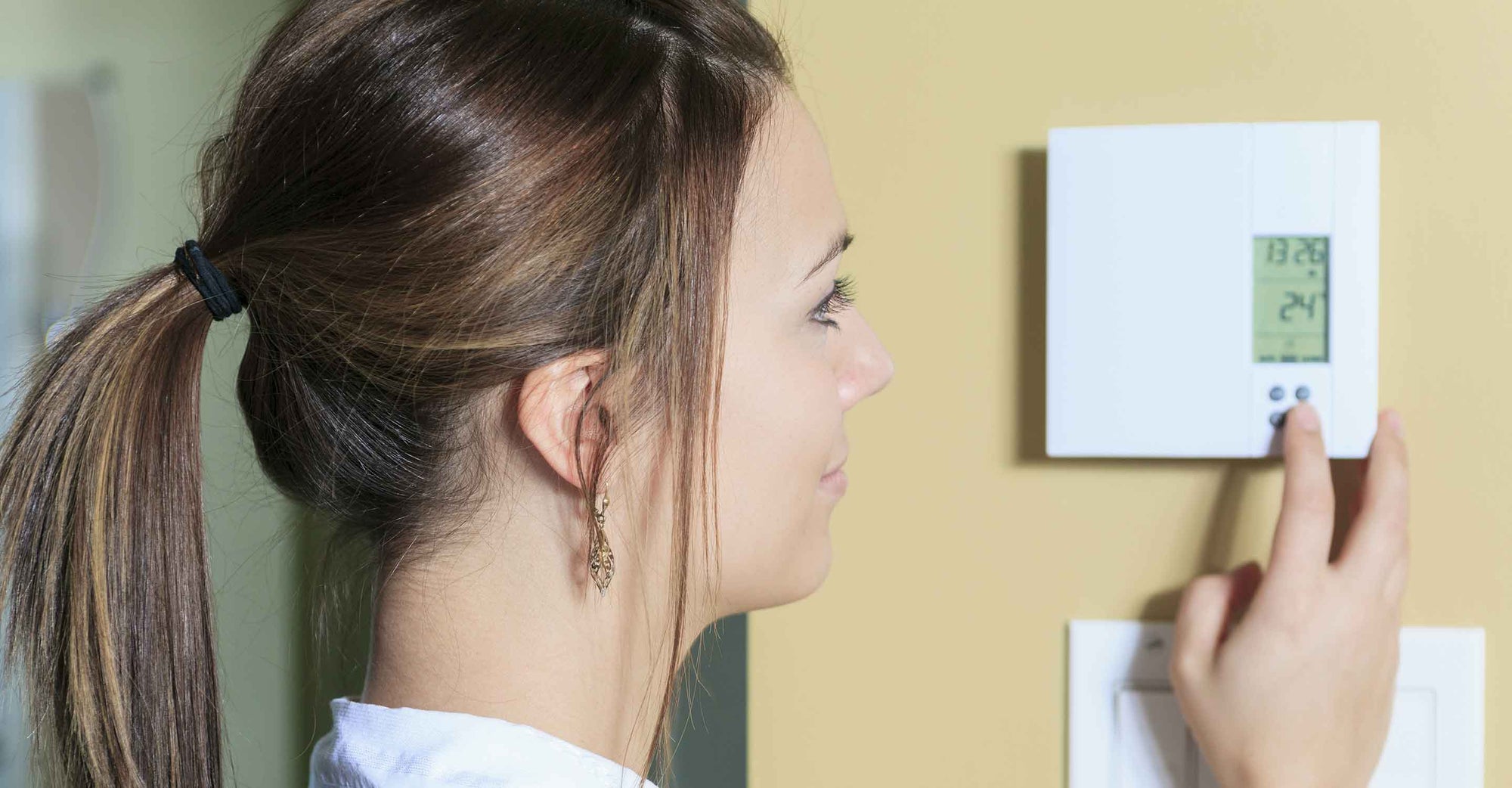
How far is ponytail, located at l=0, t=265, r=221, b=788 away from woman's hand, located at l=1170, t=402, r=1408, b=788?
1.73 ft

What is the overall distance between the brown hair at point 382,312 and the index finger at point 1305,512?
0.32 m

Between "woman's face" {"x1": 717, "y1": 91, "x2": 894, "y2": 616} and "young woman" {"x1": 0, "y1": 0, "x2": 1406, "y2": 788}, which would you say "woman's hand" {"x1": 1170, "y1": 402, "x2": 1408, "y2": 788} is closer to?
"young woman" {"x1": 0, "y1": 0, "x2": 1406, "y2": 788}

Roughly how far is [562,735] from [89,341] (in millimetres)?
300

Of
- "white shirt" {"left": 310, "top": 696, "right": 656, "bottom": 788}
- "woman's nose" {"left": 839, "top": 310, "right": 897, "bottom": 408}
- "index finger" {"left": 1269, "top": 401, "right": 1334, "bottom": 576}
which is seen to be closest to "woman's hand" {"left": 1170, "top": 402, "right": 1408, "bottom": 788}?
"index finger" {"left": 1269, "top": 401, "right": 1334, "bottom": 576}

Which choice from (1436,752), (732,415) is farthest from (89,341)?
(1436,752)

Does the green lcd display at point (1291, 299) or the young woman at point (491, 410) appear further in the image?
the green lcd display at point (1291, 299)

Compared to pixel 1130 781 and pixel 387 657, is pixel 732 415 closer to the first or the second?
pixel 387 657

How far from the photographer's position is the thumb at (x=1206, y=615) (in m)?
0.66

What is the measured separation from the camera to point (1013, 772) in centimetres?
72

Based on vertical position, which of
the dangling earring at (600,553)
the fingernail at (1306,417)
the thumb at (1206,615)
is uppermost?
the fingernail at (1306,417)

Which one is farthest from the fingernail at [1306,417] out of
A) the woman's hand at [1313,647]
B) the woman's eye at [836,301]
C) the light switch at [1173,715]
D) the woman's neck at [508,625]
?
the woman's neck at [508,625]

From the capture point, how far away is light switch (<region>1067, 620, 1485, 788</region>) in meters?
0.67

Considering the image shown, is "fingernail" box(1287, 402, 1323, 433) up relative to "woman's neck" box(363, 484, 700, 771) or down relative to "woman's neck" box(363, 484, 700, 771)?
up

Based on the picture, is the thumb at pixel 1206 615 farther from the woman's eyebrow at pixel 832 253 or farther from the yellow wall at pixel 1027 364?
the woman's eyebrow at pixel 832 253
